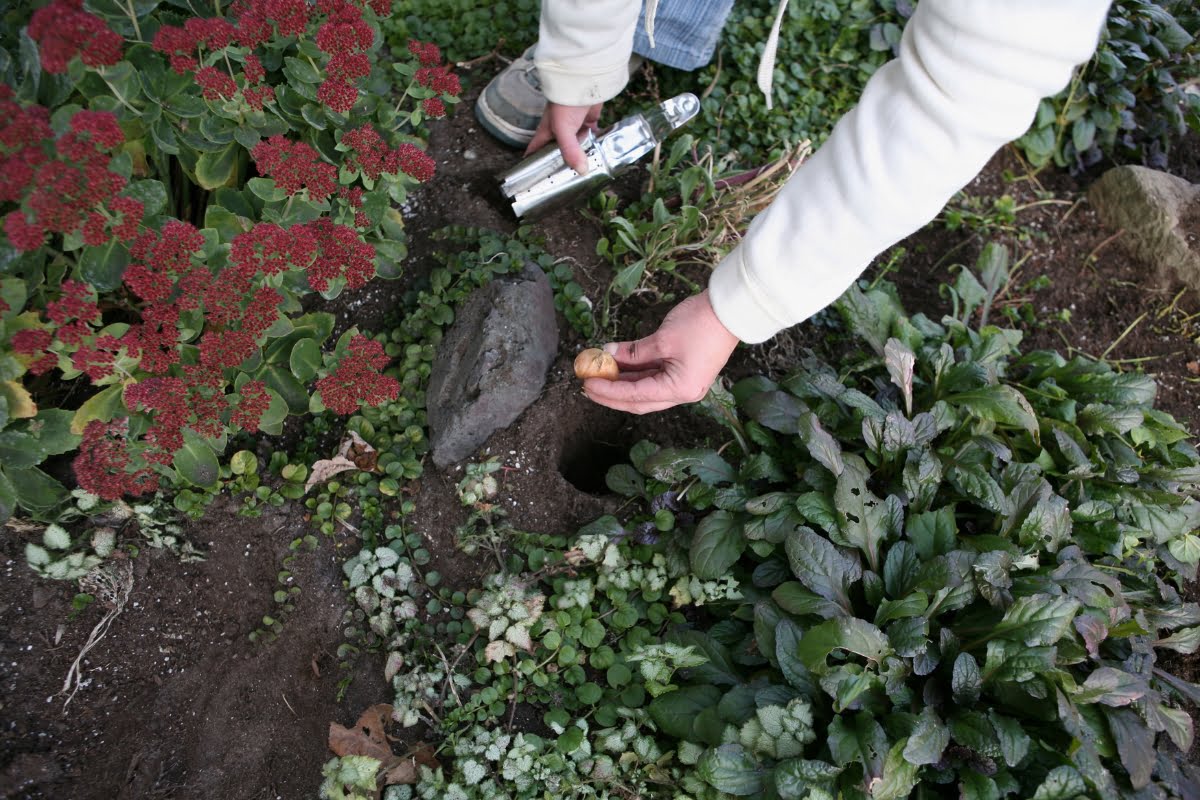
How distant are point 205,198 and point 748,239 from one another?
53.8 inches

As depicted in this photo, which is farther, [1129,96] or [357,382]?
[1129,96]

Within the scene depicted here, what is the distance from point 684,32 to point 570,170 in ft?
2.40

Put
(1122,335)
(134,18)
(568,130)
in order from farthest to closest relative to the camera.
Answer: (1122,335) < (568,130) < (134,18)

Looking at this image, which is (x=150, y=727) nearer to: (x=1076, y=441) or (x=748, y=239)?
(x=748, y=239)

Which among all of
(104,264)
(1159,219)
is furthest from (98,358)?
(1159,219)

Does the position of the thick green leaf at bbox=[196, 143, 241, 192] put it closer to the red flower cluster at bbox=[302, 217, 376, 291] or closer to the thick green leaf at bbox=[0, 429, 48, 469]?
the red flower cluster at bbox=[302, 217, 376, 291]

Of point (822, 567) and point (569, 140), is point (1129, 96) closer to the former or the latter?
point (569, 140)

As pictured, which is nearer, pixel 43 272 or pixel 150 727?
pixel 43 272

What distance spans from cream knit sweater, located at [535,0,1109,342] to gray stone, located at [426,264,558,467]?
2.00 ft

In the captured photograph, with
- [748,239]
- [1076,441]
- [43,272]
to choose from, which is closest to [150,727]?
[43,272]

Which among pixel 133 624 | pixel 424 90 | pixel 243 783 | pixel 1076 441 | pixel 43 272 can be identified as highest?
pixel 424 90

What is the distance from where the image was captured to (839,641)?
164cm

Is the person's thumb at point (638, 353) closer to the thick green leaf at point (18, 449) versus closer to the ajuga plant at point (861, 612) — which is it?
the ajuga plant at point (861, 612)

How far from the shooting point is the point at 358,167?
179 cm
